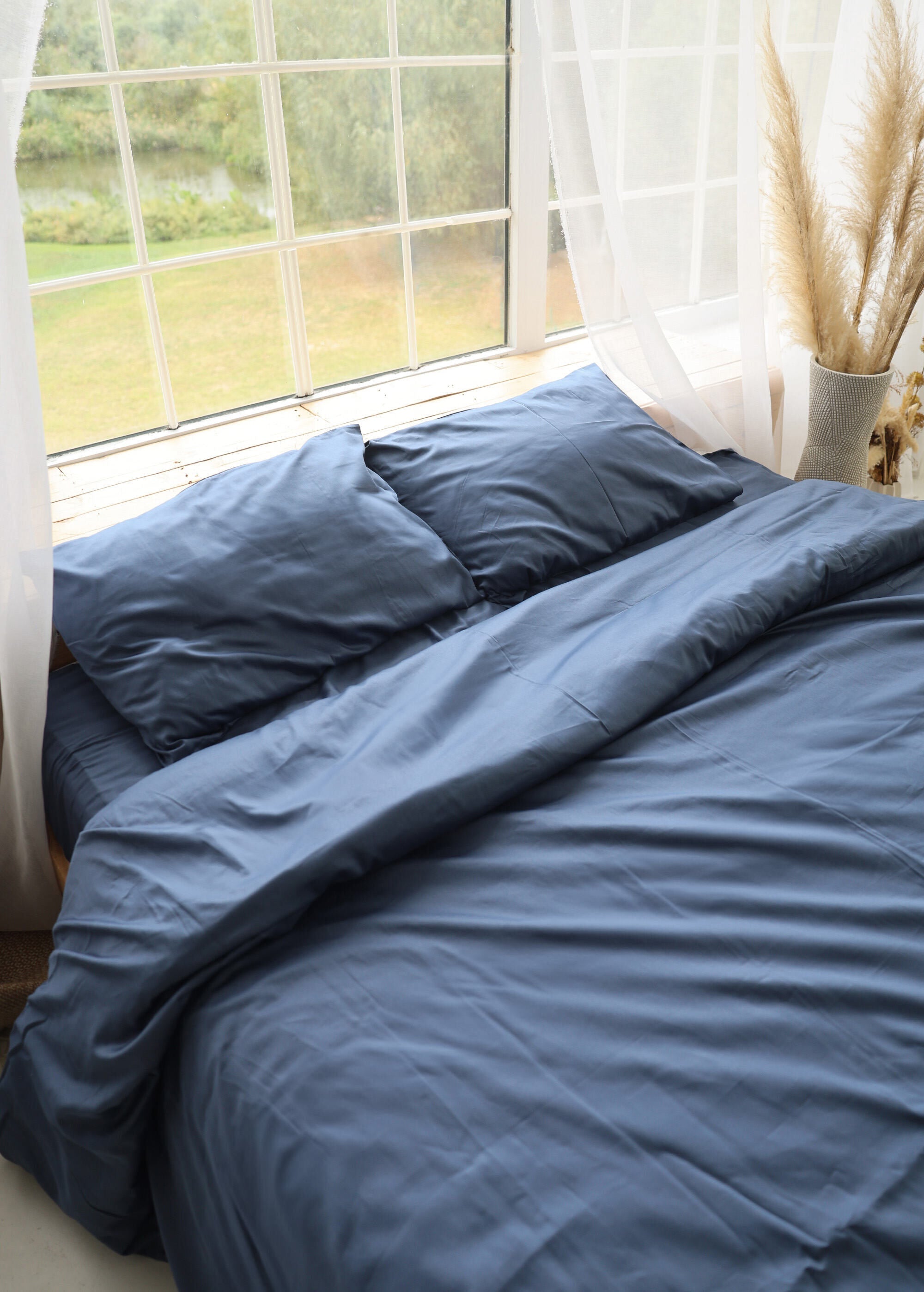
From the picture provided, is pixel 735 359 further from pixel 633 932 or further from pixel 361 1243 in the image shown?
pixel 361 1243

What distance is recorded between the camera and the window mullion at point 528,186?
2.45m

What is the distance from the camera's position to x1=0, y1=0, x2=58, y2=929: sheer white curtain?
1291 mm

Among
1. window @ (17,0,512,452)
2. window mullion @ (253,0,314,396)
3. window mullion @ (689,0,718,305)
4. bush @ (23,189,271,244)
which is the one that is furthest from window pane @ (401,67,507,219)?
window mullion @ (689,0,718,305)

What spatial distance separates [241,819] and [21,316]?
2.48ft

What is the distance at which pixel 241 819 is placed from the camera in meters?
1.35

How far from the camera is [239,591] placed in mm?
1688

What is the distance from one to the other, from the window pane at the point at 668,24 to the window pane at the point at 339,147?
587 millimetres

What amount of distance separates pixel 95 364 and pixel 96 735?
0.97 m

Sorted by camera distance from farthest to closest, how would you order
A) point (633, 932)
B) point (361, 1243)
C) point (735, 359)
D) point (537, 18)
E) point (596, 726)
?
point (735, 359)
point (537, 18)
point (596, 726)
point (633, 932)
point (361, 1243)

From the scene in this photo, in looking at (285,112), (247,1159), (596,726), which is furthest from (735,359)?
(247,1159)

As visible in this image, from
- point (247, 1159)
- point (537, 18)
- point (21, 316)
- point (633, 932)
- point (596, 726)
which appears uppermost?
point (537, 18)

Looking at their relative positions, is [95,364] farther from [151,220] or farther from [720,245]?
[720,245]

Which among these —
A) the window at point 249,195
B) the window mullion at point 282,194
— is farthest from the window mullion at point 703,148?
the window mullion at point 282,194

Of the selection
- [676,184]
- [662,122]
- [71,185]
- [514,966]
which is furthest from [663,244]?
[514,966]
